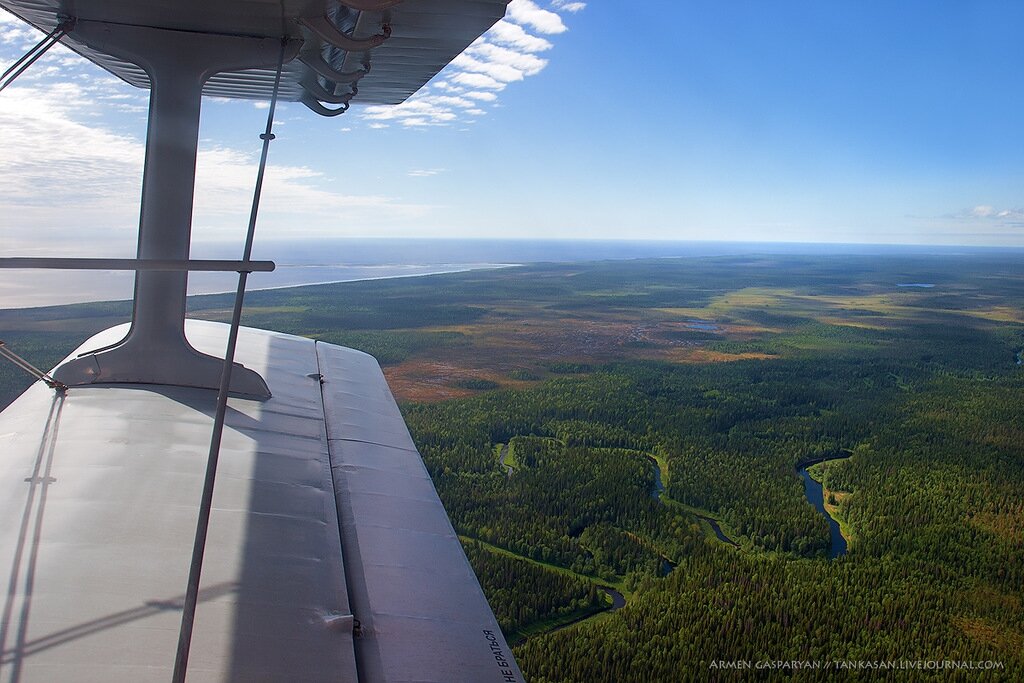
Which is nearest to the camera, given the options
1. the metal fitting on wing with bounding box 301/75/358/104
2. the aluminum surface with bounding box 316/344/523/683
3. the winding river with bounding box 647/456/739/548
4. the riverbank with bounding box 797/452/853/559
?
the aluminum surface with bounding box 316/344/523/683

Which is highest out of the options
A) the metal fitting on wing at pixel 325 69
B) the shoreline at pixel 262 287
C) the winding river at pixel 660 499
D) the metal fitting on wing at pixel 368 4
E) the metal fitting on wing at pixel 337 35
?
the metal fitting on wing at pixel 325 69

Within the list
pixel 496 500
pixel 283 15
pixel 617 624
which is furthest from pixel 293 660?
pixel 496 500

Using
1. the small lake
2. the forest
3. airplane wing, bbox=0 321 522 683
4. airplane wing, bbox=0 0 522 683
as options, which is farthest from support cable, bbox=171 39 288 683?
the small lake

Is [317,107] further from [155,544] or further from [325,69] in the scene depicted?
[155,544]

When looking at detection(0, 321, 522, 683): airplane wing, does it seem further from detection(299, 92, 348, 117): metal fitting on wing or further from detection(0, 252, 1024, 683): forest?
detection(0, 252, 1024, 683): forest

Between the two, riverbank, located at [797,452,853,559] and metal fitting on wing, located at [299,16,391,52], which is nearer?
metal fitting on wing, located at [299,16,391,52]

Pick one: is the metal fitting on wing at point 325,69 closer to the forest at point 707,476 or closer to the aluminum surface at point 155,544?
the aluminum surface at point 155,544

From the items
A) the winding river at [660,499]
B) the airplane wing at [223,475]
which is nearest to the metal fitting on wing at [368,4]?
the airplane wing at [223,475]

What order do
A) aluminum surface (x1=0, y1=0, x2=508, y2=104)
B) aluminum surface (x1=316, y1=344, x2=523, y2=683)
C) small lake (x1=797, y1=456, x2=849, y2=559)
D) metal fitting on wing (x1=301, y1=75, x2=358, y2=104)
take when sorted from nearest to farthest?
aluminum surface (x1=316, y1=344, x2=523, y2=683) < aluminum surface (x1=0, y1=0, x2=508, y2=104) < metal fitting on wing (x1=301, y1=75, x2=358, y2=104) < small lake (x1=797, y1=456, x2=849, y2=559)
